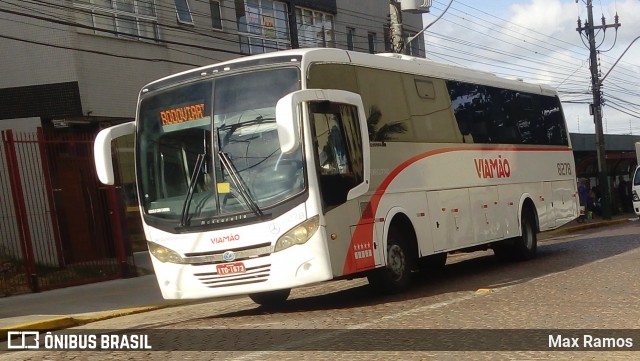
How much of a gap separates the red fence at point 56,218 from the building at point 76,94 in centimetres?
2

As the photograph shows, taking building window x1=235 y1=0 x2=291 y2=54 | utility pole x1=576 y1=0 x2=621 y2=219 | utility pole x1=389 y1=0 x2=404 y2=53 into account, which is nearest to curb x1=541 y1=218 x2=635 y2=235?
utility pole x1=576 y1=0 x2=621 y2=219

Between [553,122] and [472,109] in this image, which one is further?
[553,122]

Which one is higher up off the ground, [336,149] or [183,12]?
[183,12]

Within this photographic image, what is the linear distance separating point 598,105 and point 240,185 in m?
30.5

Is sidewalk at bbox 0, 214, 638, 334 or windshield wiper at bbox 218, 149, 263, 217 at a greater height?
windshield wiper at bbox 218, 149, 263, 217

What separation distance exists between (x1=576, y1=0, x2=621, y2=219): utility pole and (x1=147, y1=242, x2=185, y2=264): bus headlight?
2949 centimetres

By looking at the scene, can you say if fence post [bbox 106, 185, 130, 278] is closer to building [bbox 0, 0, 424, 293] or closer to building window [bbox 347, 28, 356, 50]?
building [bbox 0, 0, 424, 293]

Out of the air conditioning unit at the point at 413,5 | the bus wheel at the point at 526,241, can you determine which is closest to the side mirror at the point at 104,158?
the bus wheel at the point at 526,241

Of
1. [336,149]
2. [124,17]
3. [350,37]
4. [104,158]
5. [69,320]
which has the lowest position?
[69,320]

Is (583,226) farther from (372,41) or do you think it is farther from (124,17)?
(124,17)

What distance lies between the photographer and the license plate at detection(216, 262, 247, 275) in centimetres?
1093

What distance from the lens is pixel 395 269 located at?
12.5 metres

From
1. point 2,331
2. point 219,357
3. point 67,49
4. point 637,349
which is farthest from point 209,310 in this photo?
point 67,49

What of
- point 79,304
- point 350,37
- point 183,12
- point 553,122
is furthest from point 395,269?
point 350,37
